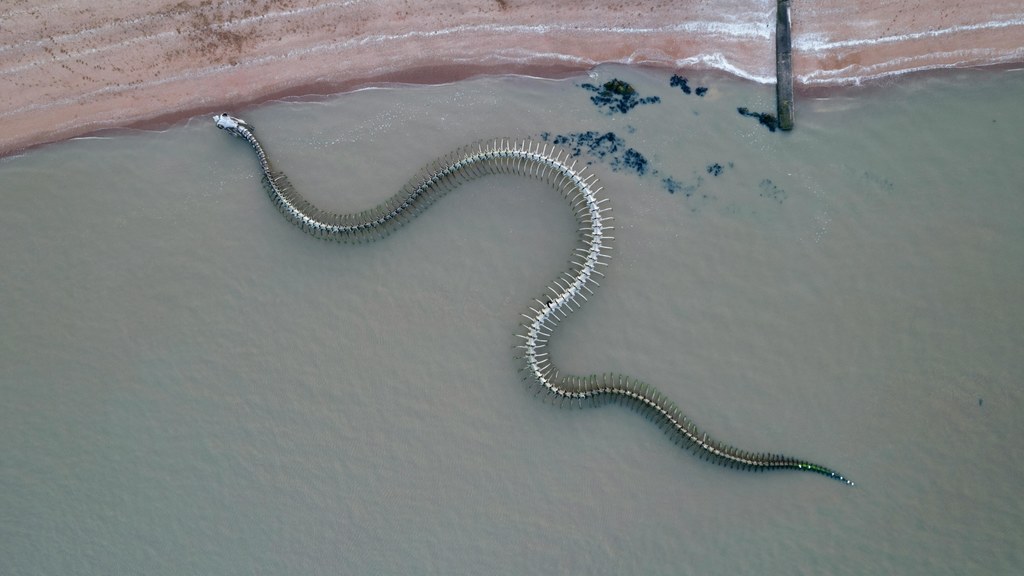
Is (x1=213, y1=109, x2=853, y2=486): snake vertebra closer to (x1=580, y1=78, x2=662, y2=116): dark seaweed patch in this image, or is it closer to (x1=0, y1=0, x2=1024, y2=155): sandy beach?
(x1=580, y1=78, x2=662, y2=116): dark seaweed patch

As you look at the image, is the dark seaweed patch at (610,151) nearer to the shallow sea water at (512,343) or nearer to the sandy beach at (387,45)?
the shallow sea water at (512,343)

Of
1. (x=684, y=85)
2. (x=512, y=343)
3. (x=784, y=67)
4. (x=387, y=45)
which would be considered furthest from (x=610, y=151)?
(x=387, y=45)

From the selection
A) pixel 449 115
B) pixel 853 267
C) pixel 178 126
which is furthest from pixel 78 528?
pixel 853 267

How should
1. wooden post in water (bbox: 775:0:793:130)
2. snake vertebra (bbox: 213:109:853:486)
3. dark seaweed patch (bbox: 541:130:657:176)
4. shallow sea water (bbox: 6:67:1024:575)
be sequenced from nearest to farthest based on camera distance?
snake vertebra (bbox: 213:109:853:486)
shallow sea water (bbox: 6:67:1024:575)
wooden post in water (bbox: 775:0:793:130)
dark seaweed patch (bbox: 541:130:657:176)

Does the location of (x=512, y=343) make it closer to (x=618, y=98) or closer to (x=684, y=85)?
(x=618, y=98)

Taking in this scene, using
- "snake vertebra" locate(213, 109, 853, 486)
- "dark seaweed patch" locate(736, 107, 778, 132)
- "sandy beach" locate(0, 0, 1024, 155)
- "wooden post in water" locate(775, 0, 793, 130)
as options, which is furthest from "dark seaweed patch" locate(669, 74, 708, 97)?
"snake vertebra" locate(213, 109, 853, 486)

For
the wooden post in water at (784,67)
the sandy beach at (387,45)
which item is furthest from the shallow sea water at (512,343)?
the sandy beach at (387,45)
